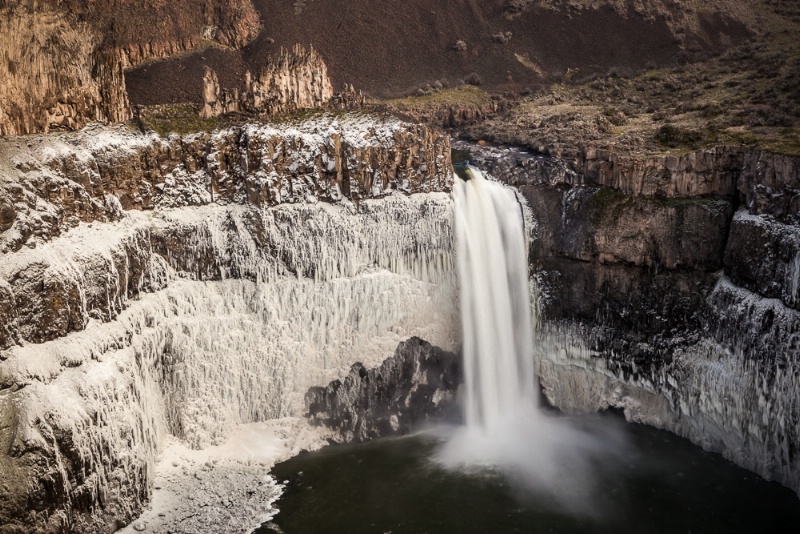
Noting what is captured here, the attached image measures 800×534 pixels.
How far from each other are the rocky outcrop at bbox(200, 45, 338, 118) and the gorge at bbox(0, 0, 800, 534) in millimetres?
88

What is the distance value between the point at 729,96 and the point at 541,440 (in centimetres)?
2205

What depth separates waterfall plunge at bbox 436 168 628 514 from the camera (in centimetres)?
2736

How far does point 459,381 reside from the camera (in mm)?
29656

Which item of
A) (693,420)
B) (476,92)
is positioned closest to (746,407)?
(693,420)

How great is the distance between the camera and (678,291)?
91.5 feet

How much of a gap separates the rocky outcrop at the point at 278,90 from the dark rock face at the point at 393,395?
10.1m

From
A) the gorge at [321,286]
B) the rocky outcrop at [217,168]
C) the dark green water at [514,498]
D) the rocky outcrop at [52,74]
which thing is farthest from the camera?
the rocky outcrop at [52,74]

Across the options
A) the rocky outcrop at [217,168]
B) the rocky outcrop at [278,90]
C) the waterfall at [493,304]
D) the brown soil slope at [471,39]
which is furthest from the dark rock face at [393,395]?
the brown soil slope at [471,39]

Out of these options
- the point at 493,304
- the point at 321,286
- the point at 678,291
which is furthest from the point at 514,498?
the point at 321,286

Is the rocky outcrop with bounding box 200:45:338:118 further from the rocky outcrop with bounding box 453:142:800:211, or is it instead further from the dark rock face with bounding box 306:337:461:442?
the dark rock face with bounding box 306:337:461:442

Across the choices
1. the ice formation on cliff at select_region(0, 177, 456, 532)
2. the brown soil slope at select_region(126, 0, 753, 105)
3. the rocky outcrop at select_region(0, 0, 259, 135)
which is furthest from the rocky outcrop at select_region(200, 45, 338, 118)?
the brown soil slope at select_region(126, 0, 753, 105)

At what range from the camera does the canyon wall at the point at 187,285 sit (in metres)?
20.5

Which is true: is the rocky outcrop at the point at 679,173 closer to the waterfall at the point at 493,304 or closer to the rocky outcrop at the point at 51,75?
the waterfall at the point at 493,304

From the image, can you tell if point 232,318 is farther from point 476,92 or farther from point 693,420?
point 476,92
